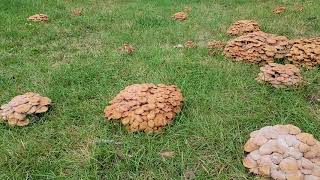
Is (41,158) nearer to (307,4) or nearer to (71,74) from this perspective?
(71,74)

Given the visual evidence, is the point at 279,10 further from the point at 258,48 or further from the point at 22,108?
the point at 22,108

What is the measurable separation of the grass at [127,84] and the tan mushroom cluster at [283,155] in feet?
0.62

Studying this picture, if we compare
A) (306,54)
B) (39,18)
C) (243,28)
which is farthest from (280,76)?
(39,18)

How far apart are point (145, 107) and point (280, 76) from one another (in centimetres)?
204

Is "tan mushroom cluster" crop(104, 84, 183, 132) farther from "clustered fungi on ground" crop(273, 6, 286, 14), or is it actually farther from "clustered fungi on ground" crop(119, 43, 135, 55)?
"clustered fungi on ground" crop(273, 6, 286, 14)

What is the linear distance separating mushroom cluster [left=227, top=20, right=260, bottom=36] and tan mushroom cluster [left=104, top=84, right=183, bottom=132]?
3104mm

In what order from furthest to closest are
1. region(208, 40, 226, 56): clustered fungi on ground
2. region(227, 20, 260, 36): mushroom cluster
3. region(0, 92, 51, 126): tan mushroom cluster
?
region(227, 20, 260, 36): mushroom cluster
region(208, 40, 226, 56): clustered fungi on ground
region(0, 92, 51, 126): tan mushroom cluster

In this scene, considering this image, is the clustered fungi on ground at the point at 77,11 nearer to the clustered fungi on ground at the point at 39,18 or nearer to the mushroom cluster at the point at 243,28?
the clustered fungi on ground at the point at 39,18

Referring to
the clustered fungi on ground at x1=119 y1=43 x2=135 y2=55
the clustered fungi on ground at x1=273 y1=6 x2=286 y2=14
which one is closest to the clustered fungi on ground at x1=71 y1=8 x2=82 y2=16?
the clustered fungi on ground at x1=119 y1=43 x2=135 y2=55

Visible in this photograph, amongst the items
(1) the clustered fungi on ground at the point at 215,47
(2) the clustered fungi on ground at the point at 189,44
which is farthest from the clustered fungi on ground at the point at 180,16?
(1) the clustered fungi on ground at the point at 215,47

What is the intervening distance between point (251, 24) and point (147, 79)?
116 inches

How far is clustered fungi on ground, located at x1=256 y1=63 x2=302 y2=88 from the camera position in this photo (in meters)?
4.95

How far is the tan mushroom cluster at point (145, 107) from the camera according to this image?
13.7 feet

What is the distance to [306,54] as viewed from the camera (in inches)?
224
